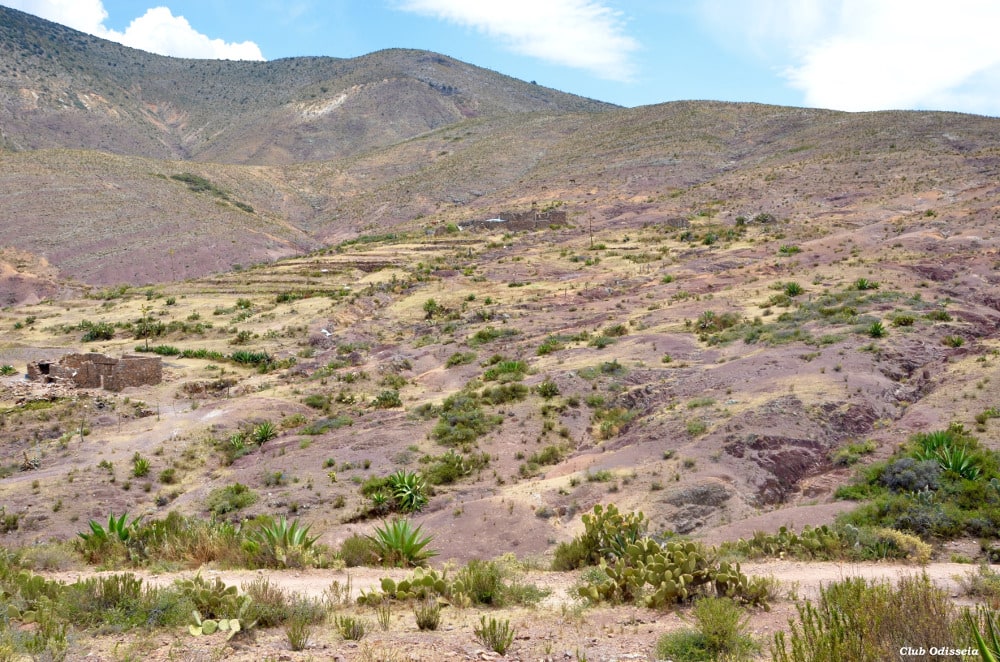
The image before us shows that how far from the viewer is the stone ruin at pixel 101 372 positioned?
2398 centimetres

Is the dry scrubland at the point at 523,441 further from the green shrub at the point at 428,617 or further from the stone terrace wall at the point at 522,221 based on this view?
the stone terrace wall at the point at 522,221

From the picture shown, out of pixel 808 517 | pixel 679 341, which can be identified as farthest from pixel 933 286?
pixel 808 517

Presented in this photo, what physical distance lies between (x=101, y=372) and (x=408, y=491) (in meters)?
15.8

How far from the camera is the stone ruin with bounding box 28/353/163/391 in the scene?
2398 cm

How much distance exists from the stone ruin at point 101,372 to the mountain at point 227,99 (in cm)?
8134

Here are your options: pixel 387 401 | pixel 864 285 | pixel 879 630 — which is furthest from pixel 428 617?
pixel 864 285

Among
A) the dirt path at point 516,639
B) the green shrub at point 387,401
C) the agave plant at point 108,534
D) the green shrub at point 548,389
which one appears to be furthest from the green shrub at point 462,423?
the dirt path at point 516,639

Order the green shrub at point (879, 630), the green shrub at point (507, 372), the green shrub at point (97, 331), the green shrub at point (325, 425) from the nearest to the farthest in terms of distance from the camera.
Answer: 1. the green shrub at point (879, 630)
2. the green shrub at point (325, 425)
3. the green shrub at point (507, 372)
4. the green shrub at point (97, 331)

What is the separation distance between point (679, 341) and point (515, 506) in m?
11.4

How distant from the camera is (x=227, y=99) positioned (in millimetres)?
131625

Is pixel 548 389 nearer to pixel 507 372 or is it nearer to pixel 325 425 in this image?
pixel 507 372

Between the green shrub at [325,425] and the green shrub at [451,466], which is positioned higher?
the green shrub at [325,425]

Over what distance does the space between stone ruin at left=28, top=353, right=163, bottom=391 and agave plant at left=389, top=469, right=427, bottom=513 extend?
13.9 metres

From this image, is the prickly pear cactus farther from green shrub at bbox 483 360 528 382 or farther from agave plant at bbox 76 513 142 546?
green shrub at bbox 483 360 528 382
